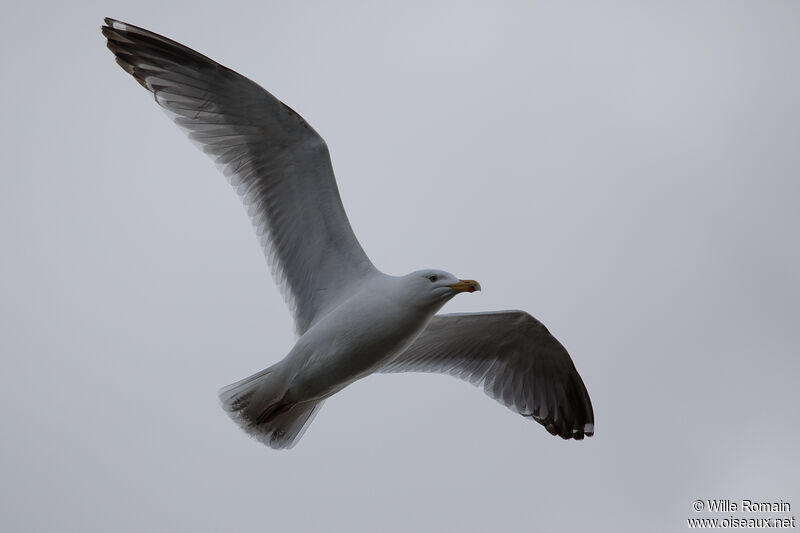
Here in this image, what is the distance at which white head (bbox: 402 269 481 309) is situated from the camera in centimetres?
719

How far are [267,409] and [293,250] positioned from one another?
122 cm

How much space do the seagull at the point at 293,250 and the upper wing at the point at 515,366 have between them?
1.13 ft

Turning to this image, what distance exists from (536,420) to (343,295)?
231 cm

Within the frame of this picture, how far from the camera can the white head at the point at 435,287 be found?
23.6 ft

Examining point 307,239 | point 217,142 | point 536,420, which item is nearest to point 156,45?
point 217,142

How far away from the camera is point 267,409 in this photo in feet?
25.0

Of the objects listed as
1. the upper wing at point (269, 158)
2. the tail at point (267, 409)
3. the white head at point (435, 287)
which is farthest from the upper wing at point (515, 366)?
the white head at point (435, 287)

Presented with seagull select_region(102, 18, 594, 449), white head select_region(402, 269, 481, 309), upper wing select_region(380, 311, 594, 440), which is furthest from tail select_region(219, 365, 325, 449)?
white head select_region(402, 269, 481, 309)

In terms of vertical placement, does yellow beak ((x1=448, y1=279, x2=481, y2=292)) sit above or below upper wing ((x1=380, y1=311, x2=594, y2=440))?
above

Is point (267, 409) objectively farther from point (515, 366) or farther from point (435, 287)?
point (515, 366)

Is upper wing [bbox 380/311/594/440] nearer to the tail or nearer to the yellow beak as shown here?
the tail

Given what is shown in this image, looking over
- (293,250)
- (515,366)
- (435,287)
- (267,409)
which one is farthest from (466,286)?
(515,366)

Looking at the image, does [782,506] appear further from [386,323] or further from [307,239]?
[307,239]

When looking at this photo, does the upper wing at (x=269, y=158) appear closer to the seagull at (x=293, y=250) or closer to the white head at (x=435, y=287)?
the seagull at (x=293, y=250)
